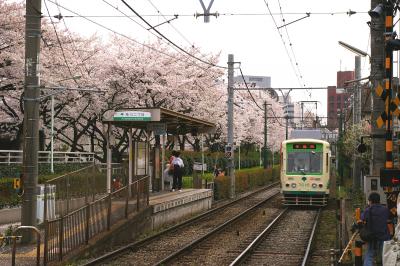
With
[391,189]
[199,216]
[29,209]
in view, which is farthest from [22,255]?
[199,216]

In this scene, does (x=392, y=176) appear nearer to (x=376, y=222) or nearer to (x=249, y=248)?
(x=376, y=222)

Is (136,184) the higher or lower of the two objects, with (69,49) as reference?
lower

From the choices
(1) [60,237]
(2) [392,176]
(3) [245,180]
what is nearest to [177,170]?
(1) [60,237]

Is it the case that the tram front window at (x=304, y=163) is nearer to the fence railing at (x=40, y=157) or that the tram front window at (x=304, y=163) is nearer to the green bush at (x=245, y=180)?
the green bush at (x=245, y=180)

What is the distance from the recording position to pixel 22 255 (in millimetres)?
11656

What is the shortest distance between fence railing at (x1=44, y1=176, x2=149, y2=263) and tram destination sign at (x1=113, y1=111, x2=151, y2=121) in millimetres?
1716

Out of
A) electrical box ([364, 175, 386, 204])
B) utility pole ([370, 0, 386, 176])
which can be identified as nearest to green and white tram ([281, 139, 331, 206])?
utility pole ([370, 0, 386, 176])

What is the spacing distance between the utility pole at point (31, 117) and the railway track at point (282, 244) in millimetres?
4544

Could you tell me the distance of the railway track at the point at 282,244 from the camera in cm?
1311

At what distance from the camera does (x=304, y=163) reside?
84.1 feet

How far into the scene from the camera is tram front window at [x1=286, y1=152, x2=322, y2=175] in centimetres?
2545

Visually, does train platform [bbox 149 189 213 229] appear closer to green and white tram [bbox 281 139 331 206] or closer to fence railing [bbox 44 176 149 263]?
fence railing [bbox 44 176 149 263]

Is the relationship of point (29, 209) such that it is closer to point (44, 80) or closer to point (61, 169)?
point (61, 169)

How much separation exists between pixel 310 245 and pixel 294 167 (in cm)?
1095
